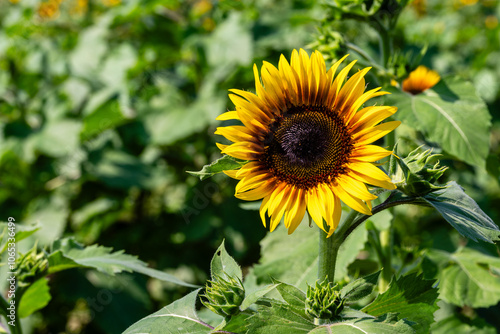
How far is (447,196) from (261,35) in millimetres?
2168

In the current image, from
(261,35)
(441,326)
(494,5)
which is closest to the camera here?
(441,326)

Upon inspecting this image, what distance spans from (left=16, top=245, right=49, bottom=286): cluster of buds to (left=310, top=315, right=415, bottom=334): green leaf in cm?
77

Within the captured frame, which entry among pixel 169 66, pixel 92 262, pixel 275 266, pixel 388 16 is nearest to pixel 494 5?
pixel 169 66

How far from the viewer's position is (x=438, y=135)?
1274mm

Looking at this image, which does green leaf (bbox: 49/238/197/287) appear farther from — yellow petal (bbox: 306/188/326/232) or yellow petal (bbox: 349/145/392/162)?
yellow petal (bbox: 349/145/392/162)

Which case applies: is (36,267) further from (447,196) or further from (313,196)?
(447,196)

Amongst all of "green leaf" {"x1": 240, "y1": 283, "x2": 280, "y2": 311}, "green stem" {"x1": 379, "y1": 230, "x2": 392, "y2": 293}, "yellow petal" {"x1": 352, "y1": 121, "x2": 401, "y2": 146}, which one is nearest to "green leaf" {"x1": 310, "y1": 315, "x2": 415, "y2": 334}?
"green leaf" {"x1": 240, "y1": 283, "x2": 280, "y2": 311}

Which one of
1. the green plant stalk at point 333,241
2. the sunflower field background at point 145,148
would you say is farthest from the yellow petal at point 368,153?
the sunflower field background at point 145,148

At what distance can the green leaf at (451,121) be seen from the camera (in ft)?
4.14

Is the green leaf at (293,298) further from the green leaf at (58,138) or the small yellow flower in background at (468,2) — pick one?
the small yellow flower in background at (468,2)

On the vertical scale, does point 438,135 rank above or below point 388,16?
below

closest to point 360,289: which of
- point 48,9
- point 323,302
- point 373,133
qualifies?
point 323,302

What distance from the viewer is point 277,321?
860 mm

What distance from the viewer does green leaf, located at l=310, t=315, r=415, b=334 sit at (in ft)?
2.69
